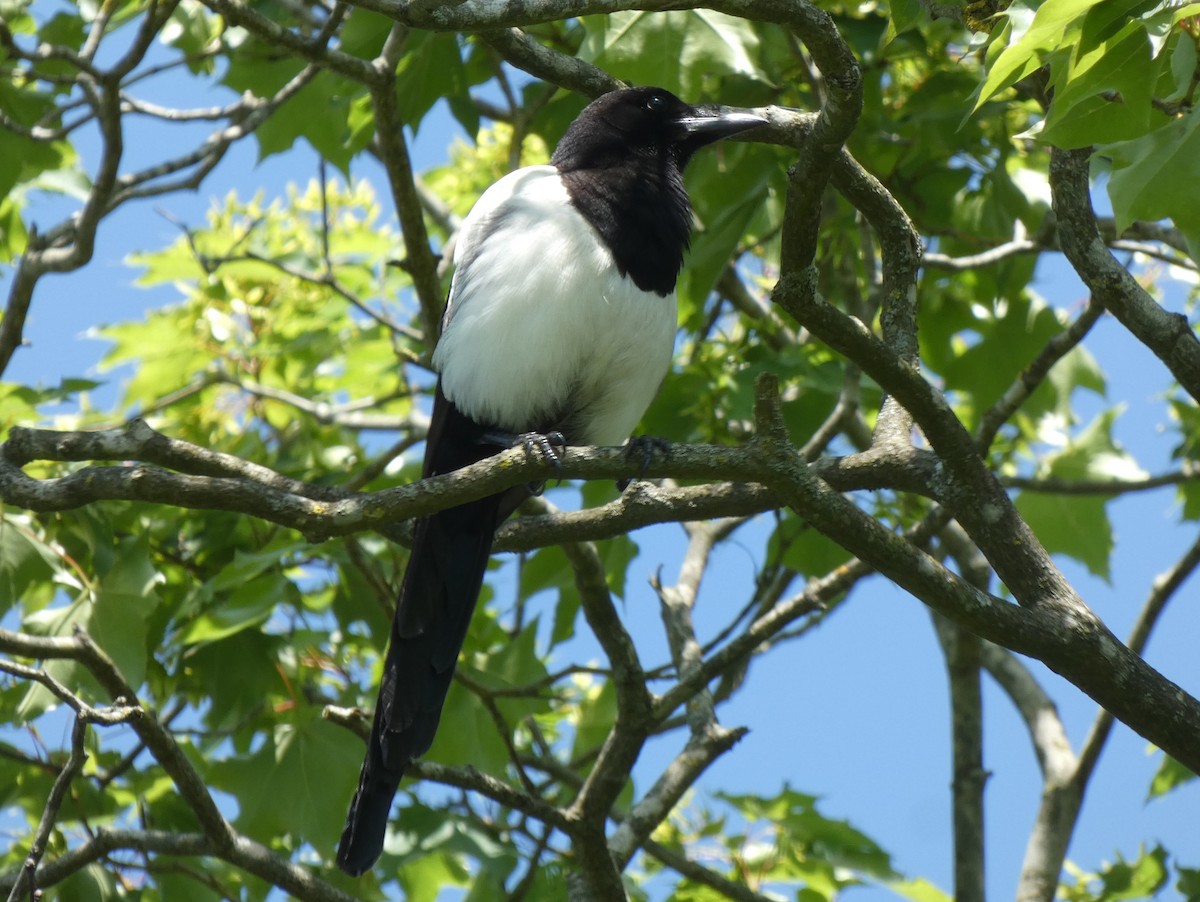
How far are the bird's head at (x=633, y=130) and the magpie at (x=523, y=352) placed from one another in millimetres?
16

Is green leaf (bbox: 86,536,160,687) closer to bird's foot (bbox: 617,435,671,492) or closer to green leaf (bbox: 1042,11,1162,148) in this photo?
bird's foot (bbox: 617,435,671,492)

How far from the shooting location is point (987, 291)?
5395 mm

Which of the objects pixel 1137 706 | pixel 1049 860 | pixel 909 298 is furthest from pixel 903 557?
pixel 1049 860

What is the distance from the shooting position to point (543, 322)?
13.1 ft

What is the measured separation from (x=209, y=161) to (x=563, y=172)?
1903mm

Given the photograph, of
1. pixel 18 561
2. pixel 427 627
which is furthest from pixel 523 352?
pixel 18 561

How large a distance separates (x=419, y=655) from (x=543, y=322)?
1072mm

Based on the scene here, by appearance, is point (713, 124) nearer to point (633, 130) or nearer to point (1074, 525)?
point (633, 130)

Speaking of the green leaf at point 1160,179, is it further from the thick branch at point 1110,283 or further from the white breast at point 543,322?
the white breast at point 543,322

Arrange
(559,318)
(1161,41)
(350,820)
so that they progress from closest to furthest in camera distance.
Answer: (1161,41) → (350,820) → (559,318)

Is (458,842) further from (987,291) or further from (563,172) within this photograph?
(987,291)

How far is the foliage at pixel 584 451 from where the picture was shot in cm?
276

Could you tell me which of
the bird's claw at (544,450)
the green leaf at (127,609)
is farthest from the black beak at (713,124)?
the green leaf at (127,609)

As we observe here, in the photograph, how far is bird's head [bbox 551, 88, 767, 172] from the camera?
4.46m
